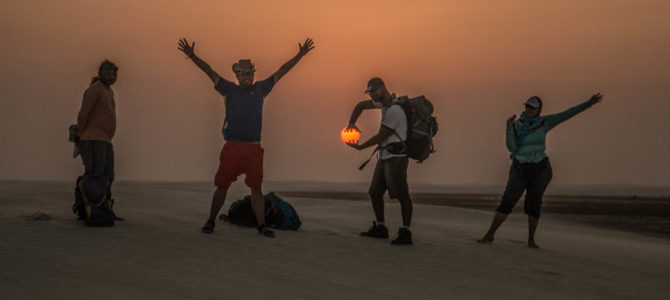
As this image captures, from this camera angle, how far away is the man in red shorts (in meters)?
8.25

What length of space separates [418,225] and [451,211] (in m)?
4.60

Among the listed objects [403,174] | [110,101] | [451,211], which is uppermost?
[110,101]

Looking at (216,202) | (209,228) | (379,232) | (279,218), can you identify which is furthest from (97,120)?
(379,232)

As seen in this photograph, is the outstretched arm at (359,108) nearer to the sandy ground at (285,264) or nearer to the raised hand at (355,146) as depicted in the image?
the raised hand at (355,146)

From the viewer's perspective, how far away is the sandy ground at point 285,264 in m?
5.75

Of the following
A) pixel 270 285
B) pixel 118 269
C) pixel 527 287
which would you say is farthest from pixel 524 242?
pixel 118 269

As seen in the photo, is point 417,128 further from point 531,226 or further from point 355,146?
point 531,226

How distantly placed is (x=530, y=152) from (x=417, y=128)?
1.51m

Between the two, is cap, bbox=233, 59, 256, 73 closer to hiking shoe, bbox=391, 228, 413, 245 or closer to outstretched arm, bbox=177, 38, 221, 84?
outstretched arm, bbox=177, 38, 221, 84

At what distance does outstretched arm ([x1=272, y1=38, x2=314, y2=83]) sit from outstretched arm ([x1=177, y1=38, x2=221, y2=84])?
69 cm

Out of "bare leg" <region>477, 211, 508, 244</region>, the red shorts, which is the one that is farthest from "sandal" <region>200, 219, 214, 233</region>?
"bare leg" <region>477, 211, 508, 244</region>

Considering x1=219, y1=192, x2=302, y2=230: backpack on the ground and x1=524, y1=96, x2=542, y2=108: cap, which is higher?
x1=524, y1=96, x2=542, y2=108: cap

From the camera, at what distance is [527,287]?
696 cm

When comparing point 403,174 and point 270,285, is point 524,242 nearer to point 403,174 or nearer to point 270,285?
point 403,174
